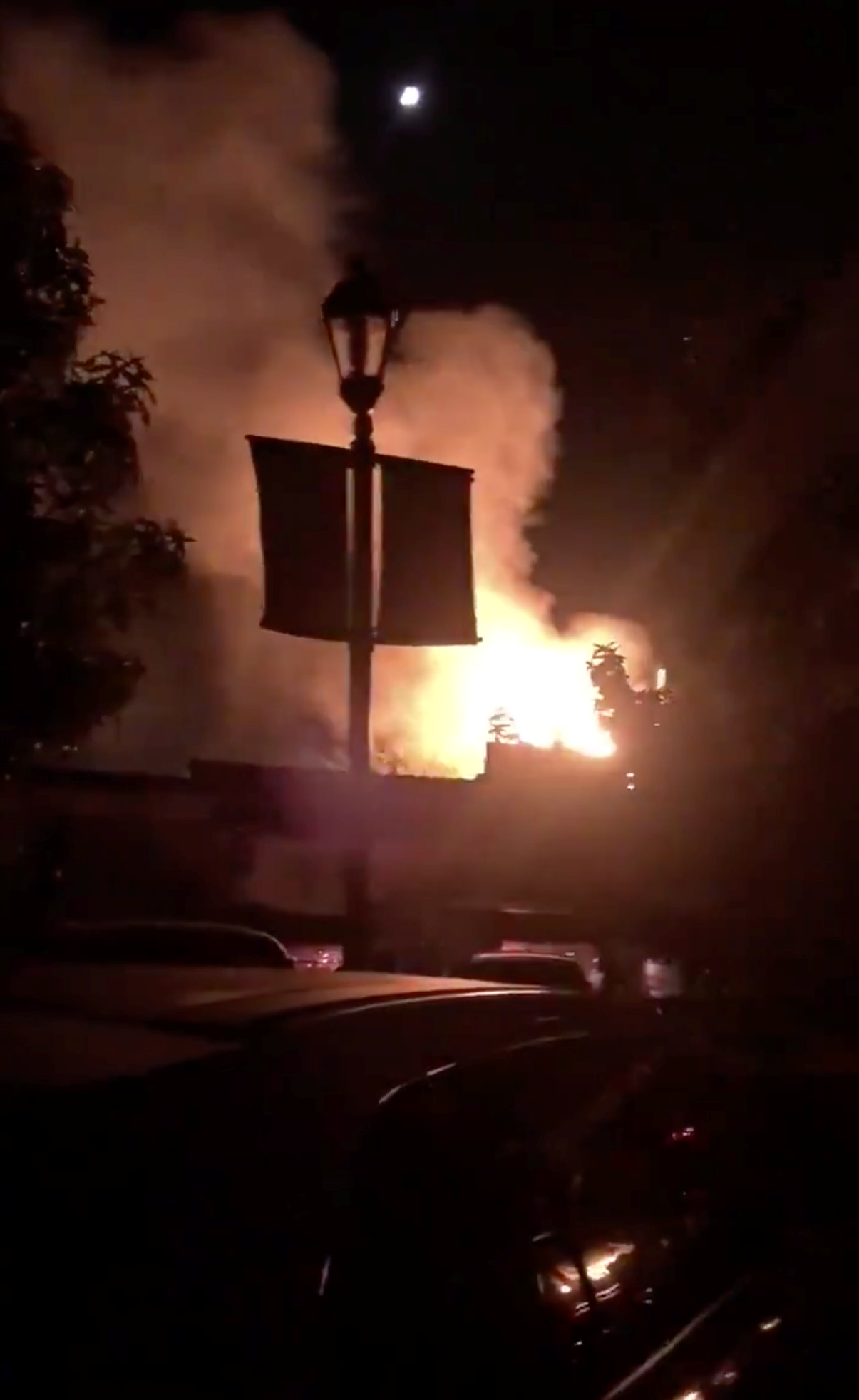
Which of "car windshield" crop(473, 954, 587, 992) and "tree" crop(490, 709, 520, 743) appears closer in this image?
"car windshield" crop(473, 954, 587, 992)

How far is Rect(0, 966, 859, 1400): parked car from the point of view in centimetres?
215

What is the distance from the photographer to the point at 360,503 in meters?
6.60

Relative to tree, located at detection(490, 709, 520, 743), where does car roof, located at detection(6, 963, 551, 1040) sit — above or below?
below

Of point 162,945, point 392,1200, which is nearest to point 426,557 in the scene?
point 162,945

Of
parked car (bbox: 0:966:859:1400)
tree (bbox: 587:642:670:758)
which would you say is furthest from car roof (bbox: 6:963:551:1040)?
tree (bbox: 587:642:670:758)

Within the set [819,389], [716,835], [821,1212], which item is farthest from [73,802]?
[821,1212]

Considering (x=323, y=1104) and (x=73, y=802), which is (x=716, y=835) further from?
(x=323, y=1104)

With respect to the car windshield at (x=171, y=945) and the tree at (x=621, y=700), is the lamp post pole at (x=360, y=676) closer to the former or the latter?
the car windshield at (x=171, y=945)

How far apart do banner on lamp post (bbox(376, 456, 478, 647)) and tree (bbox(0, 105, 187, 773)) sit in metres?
1.89

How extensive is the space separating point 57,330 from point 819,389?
24.4 feet

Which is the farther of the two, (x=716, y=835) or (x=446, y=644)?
(x=716, y=835)

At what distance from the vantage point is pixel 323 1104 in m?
2.65

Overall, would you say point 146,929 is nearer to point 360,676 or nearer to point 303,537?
point 360,676

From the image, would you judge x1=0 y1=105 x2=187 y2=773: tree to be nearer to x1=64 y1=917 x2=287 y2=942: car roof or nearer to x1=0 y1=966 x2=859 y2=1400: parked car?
x1=64 y1=917 x2=287 y2=942: car roof
